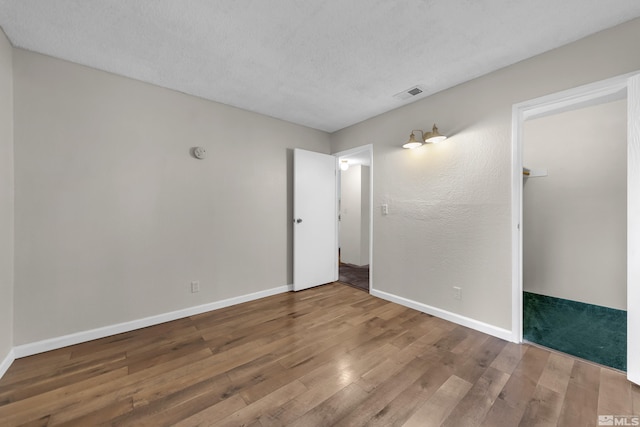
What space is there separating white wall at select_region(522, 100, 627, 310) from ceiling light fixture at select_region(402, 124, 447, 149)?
1811mm

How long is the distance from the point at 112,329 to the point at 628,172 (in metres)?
4.33

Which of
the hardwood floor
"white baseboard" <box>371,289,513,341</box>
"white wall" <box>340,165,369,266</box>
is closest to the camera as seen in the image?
the hardwood floor

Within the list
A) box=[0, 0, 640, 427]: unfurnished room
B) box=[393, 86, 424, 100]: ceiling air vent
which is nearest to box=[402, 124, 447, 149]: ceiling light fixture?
box=[0, 0, 640, 427]: unfurnished room

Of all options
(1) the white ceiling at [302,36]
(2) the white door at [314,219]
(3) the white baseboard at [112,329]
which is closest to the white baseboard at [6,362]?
(3) the white baseboard at [112,329]

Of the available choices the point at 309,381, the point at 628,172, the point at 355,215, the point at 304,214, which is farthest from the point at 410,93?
the point at 355,215

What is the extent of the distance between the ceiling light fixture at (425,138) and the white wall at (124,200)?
6.00 feet

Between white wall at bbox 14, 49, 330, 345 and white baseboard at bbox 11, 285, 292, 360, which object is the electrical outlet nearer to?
white wall at bbox 14, 49, 330, 345

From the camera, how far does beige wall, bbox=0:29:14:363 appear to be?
5.72ft

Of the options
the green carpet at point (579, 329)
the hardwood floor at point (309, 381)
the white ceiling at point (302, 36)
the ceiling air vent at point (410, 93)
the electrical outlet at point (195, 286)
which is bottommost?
the hardwood floor at point (309, 381)

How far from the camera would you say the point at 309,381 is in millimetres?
1664

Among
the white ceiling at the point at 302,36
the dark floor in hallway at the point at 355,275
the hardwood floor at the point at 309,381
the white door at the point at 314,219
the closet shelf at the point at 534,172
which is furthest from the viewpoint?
the dark floor in hallway at the point at 355,275

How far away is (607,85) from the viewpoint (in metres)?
1.75

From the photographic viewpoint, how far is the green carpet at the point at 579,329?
1963mm

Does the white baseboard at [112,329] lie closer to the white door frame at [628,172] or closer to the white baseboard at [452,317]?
the white baseboard at [452,317]
